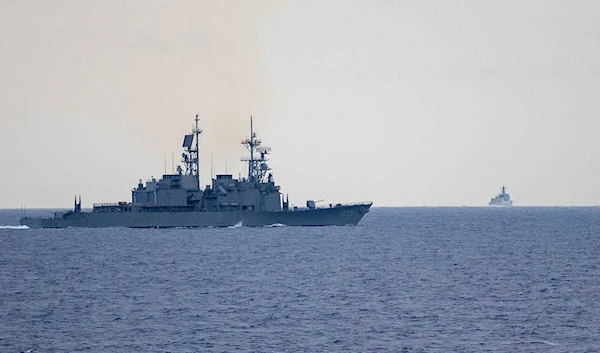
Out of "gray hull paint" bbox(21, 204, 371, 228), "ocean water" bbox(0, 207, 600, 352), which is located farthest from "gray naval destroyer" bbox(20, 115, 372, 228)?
"ocean water" bbox(0, 207, 600, 352)

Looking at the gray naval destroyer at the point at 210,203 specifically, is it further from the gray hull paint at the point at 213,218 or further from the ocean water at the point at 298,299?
the ocean water at the point at 298,299

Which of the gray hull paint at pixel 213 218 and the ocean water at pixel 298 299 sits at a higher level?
the gray hull paint at pixel 213 218

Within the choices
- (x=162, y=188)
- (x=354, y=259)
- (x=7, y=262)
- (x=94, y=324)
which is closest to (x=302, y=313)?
(x=94, y=324)

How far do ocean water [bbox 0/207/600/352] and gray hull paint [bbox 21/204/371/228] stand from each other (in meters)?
23.9

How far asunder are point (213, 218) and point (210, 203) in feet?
5.82

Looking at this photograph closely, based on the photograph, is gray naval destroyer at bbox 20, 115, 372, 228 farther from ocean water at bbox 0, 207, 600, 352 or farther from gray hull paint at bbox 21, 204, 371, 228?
ocean water at bbox 0, 207, 600, 352

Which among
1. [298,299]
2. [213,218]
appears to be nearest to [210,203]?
[213,218]

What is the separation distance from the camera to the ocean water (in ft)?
113

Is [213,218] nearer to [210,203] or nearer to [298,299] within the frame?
[210,203]

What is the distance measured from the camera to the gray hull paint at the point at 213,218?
10744 cm

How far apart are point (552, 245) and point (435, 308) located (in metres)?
48.4

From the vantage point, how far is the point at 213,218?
4237 inches

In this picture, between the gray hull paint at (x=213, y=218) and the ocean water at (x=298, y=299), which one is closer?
the ocean water at (x=298, y=299)

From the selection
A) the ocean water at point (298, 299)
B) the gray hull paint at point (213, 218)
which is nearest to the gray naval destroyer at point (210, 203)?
the gray hull paint at point (213, 218)
